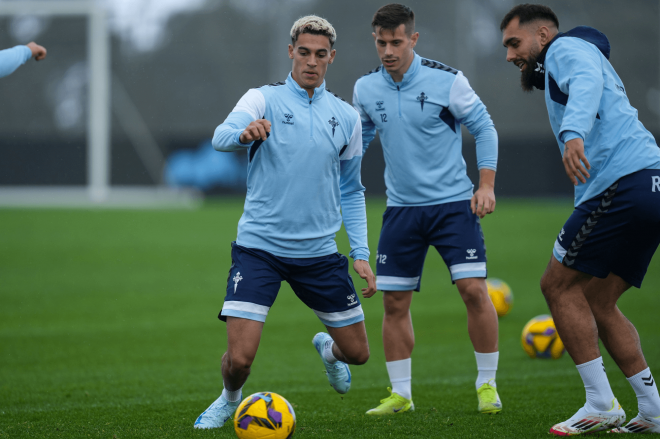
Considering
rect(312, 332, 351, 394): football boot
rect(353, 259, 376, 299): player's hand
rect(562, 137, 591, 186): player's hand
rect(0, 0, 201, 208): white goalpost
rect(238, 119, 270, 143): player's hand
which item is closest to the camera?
rect(562, 137, 591, 186): player's hand

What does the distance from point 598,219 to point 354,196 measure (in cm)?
151

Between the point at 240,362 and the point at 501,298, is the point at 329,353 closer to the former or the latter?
the point at 240,362

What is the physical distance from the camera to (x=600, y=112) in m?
4.00

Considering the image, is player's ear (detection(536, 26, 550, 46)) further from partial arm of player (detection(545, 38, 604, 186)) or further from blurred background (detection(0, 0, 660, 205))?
blurred background (detection(0, 0, 660, 205))

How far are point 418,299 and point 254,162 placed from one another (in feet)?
22.0

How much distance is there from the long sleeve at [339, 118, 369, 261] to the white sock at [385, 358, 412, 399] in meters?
0.86

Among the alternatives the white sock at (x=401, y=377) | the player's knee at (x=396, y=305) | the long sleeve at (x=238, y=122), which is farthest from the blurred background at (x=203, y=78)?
the long sleeve at (x=238, y=122)

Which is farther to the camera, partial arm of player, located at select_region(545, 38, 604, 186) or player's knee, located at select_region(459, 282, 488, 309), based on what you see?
player's knee, located at select_region(459, 282, 488, 309)

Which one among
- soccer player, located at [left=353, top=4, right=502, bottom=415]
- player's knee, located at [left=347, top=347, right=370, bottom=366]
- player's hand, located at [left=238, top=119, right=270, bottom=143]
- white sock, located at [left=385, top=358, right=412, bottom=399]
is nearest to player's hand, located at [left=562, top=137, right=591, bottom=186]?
soccer player, located at [left=353, top=4, right=502, bottom=415]

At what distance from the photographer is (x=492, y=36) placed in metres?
32.6

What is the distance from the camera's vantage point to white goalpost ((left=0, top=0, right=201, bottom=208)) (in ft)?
91.8

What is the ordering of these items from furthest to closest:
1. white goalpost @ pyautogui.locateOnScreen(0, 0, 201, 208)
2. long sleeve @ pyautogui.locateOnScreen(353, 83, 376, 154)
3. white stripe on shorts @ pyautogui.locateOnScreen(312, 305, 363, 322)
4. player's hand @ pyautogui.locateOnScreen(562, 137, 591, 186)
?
1. white goalpost @ pyautogui.locateOnScreen(0, 0, 201, 208)
2. long sleeve @ pyautogui.locateOnScreen(353, 83, 376, 154)
3. white stripe on shorts @ pyautogui.locateOnScreen(312, 305, 363, 322)
4. player's hand @ pyautogui.locateOnScreen(562, 137, 591, 186)

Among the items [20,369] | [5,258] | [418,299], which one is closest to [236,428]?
[20,369]

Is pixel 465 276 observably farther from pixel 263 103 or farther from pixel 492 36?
pixel 492 36
